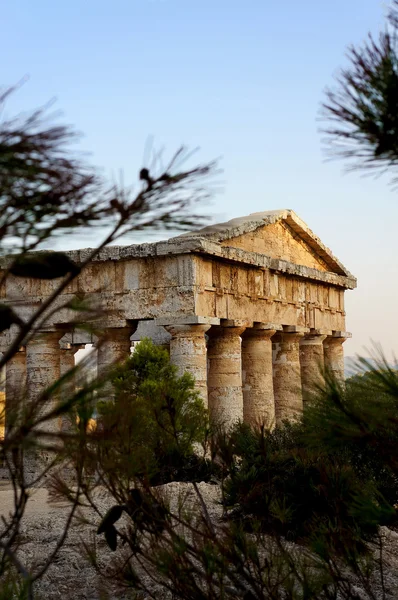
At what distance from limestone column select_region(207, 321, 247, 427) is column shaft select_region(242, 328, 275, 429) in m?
1.45

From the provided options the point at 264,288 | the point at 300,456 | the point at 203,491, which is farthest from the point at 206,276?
the point at 300,456

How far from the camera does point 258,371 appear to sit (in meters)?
21.3

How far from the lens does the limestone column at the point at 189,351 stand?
59.5 feet

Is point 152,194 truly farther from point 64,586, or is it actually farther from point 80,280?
point 80,280

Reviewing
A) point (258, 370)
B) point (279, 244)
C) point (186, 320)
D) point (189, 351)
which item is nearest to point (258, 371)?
point (258, 370)

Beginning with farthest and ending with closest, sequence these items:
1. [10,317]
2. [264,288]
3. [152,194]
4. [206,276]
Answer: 1. [264,288]
2. [206,276]
3. [152,194]
4. [10,317]

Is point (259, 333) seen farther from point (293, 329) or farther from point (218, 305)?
point (218, 305)

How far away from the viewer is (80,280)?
64.2 ft

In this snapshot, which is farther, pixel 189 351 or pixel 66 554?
pixel 189 351

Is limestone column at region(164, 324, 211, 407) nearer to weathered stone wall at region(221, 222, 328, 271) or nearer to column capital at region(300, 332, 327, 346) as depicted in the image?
weathered stone wall at region(221, 222, 328, 271)

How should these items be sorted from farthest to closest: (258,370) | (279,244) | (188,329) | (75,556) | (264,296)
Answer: (279,244) < (258,370) < (264,296) < (188,329) < (75,556)

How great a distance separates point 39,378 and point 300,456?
10.1 meters

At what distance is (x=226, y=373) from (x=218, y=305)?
5.35 feet

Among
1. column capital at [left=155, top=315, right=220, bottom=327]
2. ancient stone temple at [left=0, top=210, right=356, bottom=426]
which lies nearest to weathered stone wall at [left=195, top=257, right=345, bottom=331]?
ancient stone temple at [left=0, top=210, right=356, bottom=426]
